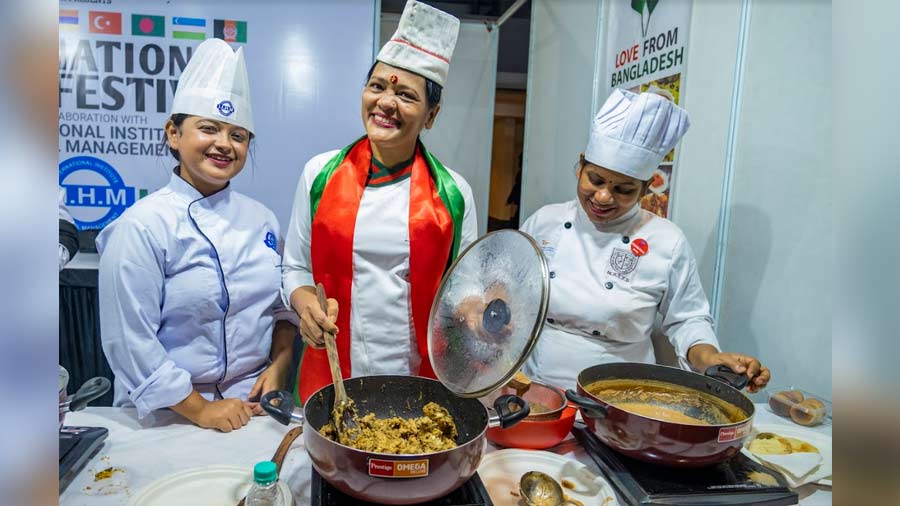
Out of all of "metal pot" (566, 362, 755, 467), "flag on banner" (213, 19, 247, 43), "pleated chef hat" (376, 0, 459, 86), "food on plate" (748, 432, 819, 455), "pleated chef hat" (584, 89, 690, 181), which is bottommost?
"food on plate" (748, 432, 819, 455)

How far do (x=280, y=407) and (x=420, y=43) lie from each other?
108 cm

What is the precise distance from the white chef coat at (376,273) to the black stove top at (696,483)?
73 cm

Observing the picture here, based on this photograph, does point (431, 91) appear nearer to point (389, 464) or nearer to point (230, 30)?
point (389, 464)

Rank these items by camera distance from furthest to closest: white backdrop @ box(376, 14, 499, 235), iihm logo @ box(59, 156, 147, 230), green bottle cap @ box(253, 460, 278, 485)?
white backdrop @ box(376, 14, 499, 235) < iihm logo @ box(59, 156, 147, 230) < green bottle cap @ box(253, 460, 278, 485)

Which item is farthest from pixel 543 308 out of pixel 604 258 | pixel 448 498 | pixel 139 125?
pixel 139 125

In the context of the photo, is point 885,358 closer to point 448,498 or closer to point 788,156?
point 448,498

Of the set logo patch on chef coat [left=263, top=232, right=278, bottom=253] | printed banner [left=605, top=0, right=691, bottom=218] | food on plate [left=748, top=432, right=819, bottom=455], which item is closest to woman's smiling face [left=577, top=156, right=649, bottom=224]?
printed banner [left=605, top=0, right=691, bottom=218]

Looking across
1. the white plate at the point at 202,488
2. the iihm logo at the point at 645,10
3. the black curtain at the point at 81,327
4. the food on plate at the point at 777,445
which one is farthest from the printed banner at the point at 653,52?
the black curtain at the point at 81,327

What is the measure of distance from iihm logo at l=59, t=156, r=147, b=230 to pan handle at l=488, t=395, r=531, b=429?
8.87 ft

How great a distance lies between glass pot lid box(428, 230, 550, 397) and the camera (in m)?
0.90

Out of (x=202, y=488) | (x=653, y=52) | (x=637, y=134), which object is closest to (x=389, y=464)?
(x=202, y=488)

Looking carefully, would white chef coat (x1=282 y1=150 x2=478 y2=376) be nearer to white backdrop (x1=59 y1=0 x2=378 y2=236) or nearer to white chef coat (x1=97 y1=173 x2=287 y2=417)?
white chef coat (x1=97 y1=173 x2=287 y2=417)

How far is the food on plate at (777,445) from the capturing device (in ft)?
3.95

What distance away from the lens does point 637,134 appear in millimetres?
1769
